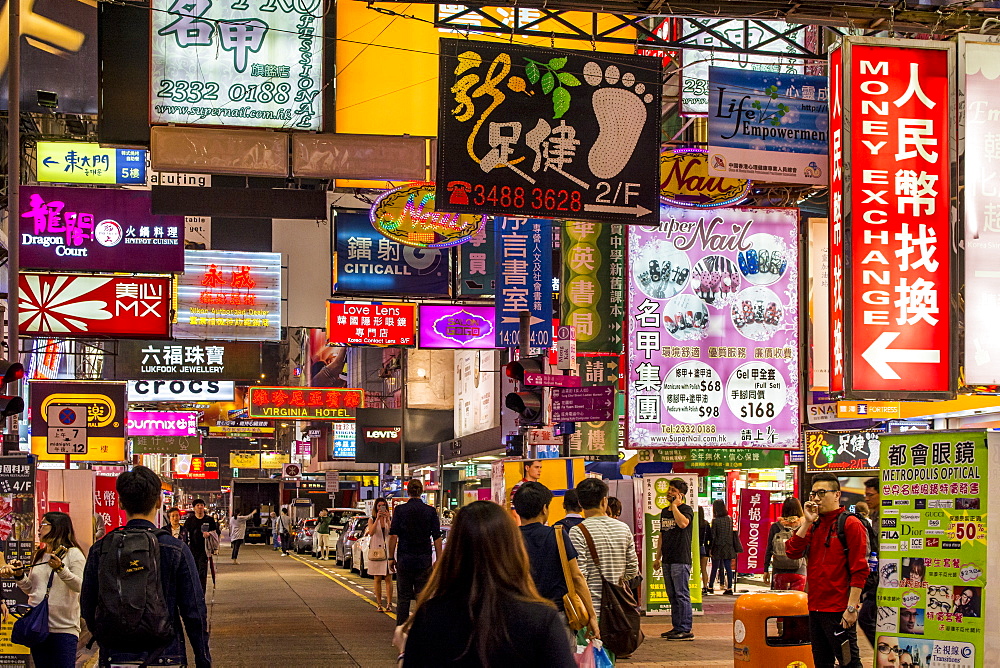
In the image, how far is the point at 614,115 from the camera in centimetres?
1223

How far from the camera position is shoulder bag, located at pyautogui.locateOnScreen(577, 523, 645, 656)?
29.6ft

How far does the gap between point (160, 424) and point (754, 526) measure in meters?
22.1

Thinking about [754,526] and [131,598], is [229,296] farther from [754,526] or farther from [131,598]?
[131,598]

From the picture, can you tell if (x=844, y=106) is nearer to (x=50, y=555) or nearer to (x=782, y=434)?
(x=50, y=555)

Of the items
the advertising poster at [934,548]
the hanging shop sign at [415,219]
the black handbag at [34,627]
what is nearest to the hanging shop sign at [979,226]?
the advertising poster at [934,548]

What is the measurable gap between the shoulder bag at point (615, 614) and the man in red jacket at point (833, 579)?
1.70 metres

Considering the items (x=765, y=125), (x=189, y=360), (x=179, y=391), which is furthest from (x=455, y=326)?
(x=765, y=125)

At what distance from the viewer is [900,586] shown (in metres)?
9.45

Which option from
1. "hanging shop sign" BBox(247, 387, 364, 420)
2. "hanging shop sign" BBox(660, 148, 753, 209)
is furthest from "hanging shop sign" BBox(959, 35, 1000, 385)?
"hanging shop sign" BBox(247, 387, 364, 420)

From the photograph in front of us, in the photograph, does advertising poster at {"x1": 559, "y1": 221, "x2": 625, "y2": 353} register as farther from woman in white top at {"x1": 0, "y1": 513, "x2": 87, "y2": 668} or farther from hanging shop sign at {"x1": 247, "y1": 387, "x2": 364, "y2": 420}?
hanging shop sign at {"x1": 247, "y1": 387, "x2": 364, "y2": 420}

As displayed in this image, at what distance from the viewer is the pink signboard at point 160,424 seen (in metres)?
42.2

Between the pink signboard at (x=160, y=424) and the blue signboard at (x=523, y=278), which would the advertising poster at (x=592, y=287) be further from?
the pink signboard at (x=160, y=424)

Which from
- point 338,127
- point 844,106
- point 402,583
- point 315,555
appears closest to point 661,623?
point 402,583

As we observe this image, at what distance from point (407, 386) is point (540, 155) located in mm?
37405
